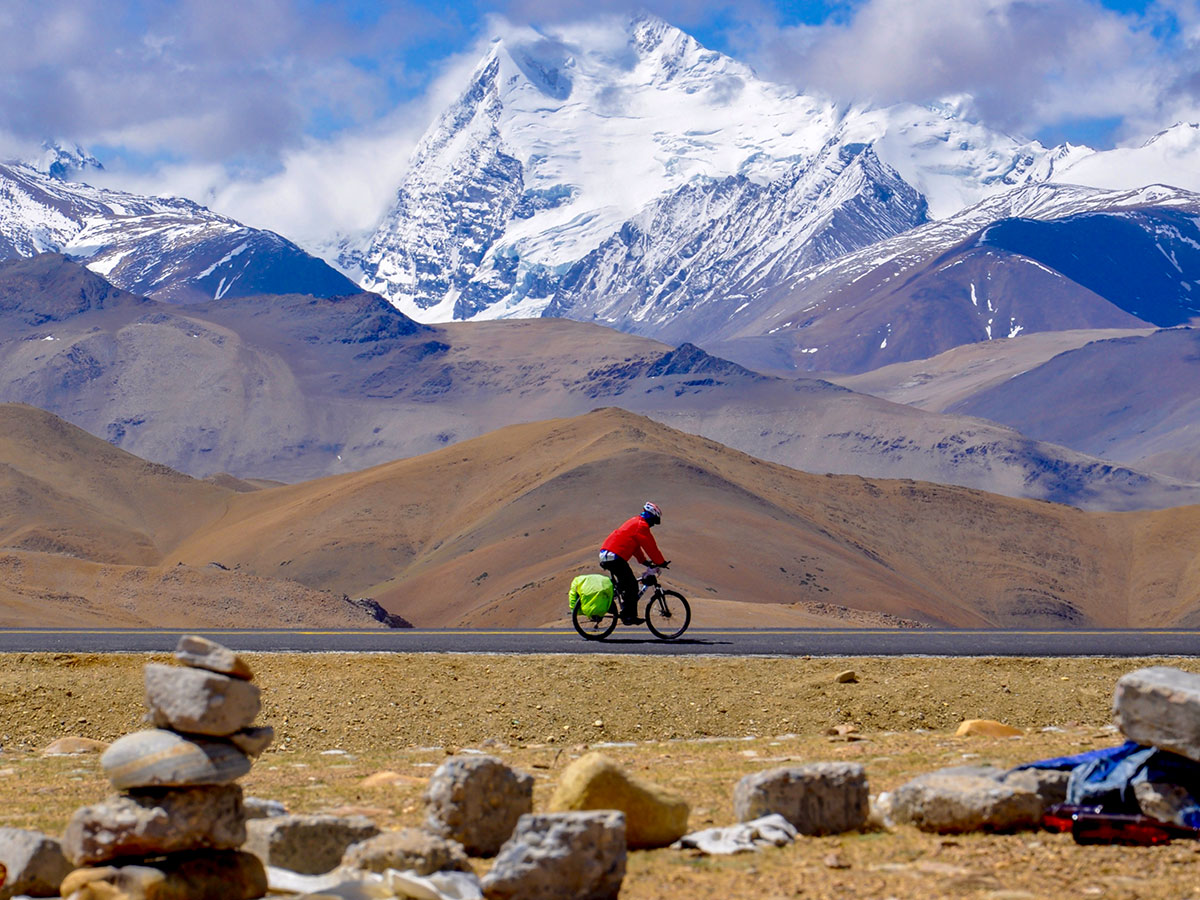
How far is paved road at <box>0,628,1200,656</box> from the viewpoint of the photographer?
20719 millimetres

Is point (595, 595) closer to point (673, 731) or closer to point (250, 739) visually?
point (673, 731)

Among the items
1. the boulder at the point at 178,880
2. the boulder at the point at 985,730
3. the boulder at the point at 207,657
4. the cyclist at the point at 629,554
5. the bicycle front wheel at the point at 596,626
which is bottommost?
the boulder at the point at 178,880

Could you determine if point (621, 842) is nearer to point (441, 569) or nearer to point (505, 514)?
point (441, 569)

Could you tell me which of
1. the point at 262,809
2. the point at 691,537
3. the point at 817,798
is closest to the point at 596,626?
the point at 262,809

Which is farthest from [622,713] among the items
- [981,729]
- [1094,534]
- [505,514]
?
[1094,534]

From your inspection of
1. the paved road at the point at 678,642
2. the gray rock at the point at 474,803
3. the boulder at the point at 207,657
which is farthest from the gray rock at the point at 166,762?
the paved road at the point at 678,642

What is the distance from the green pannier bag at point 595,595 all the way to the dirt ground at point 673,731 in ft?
8.66

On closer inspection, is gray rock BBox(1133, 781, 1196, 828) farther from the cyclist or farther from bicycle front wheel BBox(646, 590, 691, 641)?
bicycle front wheel BBox(646, 590, 691, 641)

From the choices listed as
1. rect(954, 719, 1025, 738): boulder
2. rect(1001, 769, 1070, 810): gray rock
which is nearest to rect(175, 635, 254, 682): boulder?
rect(1001, 769, 1070, 810): gray rock

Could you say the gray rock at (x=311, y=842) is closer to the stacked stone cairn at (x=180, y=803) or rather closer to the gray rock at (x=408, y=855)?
the stacked stone cairn at (x=180, y=803)

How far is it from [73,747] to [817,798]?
9.07m

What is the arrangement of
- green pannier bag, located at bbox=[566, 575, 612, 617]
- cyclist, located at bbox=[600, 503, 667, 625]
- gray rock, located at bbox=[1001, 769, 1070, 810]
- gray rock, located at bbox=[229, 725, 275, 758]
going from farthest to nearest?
green pannier bag, located at bbox=[566, 575, 612, 617]
cyclist, located at bbox=[600, 503, 667, 625]
gray rock, located at bbox=[1001, 769, 1070, 810]
gray rock, located at bbox=[229, 725, 275, 758]

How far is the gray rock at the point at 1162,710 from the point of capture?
9.08m

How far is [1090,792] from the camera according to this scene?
9.52m
